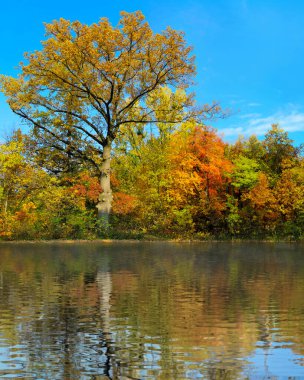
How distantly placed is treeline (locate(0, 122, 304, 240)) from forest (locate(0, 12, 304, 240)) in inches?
3.8

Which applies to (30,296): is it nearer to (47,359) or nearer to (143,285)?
(143,285)

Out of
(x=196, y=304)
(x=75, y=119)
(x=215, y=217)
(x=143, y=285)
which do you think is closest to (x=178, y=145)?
(x=215, y=217)

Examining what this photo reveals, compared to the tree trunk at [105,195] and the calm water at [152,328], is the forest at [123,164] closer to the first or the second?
the tree trunk at [105,195]

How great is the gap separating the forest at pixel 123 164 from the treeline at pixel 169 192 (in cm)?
10

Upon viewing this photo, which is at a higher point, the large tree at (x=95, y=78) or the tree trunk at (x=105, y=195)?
the large tree at (x=95, y=78)

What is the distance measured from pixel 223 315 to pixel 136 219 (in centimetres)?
3913

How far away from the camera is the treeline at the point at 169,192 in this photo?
43.8m

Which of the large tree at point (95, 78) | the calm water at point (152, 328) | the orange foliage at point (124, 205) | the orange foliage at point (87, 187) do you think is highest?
the large tree at point (95, 78)

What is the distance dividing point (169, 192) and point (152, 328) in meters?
41.5

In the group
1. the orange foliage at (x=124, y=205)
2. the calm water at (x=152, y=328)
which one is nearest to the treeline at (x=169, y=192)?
the orange foliage at (x=124, y=205)

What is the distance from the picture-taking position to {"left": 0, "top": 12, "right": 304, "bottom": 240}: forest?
43219 millimetres

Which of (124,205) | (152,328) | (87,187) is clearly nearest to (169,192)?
(124,205)

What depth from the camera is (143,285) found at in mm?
13562

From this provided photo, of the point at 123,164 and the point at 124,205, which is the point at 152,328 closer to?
the point at 124,205
